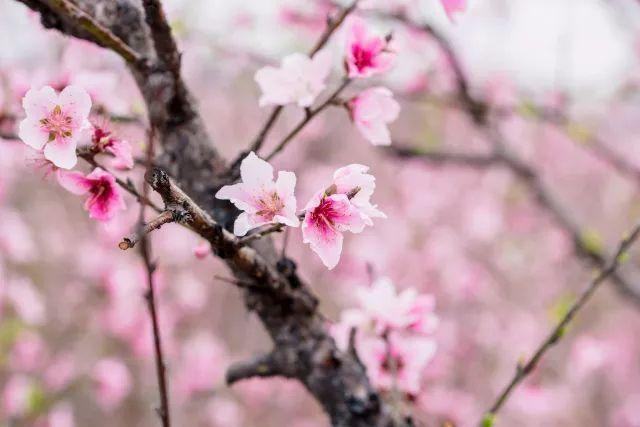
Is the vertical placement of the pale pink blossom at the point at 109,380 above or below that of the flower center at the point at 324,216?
below

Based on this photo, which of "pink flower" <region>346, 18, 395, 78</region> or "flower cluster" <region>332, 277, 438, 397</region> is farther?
"flower cluster" <region>332, 277, 438, 397</region>

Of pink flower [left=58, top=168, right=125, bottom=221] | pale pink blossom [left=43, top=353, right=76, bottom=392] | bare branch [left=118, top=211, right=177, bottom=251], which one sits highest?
bare branch [left=118, top=211, right=177, bottom=251]

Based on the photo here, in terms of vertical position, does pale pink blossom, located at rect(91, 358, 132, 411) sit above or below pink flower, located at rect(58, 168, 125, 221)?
below

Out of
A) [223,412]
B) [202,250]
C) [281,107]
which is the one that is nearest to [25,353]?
[223,412]

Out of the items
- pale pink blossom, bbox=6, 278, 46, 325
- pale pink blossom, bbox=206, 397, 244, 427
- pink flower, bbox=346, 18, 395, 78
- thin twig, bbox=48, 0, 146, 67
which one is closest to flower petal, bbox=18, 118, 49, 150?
thin twig, bbox=48, 0, 146, 67

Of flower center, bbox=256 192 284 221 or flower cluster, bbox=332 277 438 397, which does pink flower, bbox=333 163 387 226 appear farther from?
flower cluster, bbox=332 277 438 397

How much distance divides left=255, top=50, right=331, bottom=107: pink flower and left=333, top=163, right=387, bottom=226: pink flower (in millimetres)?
246

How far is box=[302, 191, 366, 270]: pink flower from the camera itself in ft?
2.70

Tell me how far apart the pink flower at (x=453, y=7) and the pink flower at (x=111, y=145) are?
62 cm

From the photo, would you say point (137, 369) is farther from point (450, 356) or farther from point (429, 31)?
point (429, 31)

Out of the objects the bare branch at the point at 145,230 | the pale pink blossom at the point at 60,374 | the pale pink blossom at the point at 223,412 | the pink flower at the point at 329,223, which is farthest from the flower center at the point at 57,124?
the pale pink blossom at the point at 223,412

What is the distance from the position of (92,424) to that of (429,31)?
5.08 meters

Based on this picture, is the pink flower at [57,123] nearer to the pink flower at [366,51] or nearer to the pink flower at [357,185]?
the pink flower at [357,185]

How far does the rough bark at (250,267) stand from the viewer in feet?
3.38
